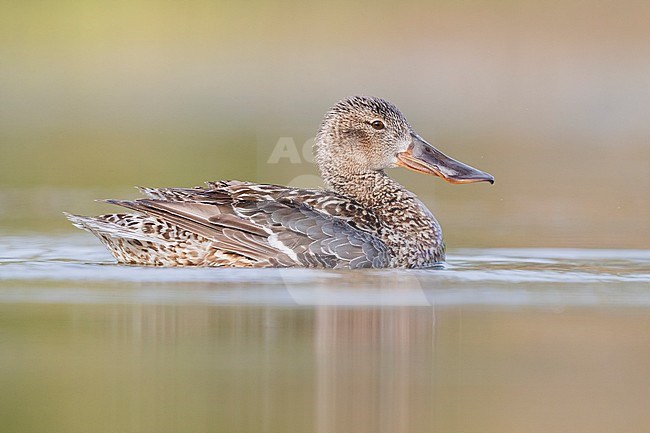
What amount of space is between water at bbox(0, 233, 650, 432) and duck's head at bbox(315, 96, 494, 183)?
37.9 inches

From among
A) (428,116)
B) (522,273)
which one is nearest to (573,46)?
(428,116)

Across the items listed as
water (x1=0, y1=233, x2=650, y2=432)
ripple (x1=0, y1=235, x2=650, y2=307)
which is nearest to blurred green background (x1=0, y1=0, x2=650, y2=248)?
ripple (x1=0, y1=235, x2=650, y2=307)

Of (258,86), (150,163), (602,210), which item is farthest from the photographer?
(258,86)

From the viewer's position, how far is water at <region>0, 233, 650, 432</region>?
603 cm

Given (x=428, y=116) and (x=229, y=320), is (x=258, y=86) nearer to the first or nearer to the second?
(x=428, y=116)

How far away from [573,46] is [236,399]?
16.9m

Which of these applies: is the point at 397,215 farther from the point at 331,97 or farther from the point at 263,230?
the point at 331,97

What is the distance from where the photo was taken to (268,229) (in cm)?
905

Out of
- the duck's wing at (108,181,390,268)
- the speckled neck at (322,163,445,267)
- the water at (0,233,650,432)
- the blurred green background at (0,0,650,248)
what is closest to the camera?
the water at (0,233,650,432)

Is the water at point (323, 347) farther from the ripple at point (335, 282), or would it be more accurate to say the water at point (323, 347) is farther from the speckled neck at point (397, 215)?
the speckled neck at point (397, 215)

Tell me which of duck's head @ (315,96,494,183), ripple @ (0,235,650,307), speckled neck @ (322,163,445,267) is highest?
duck's head @ (315,96,494,183)

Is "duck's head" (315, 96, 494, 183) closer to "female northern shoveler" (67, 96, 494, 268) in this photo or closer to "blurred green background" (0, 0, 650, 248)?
"female northern shoveler" (67, 96, 494, 268)

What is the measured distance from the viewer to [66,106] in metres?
19.4

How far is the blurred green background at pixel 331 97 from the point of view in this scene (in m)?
12.5
